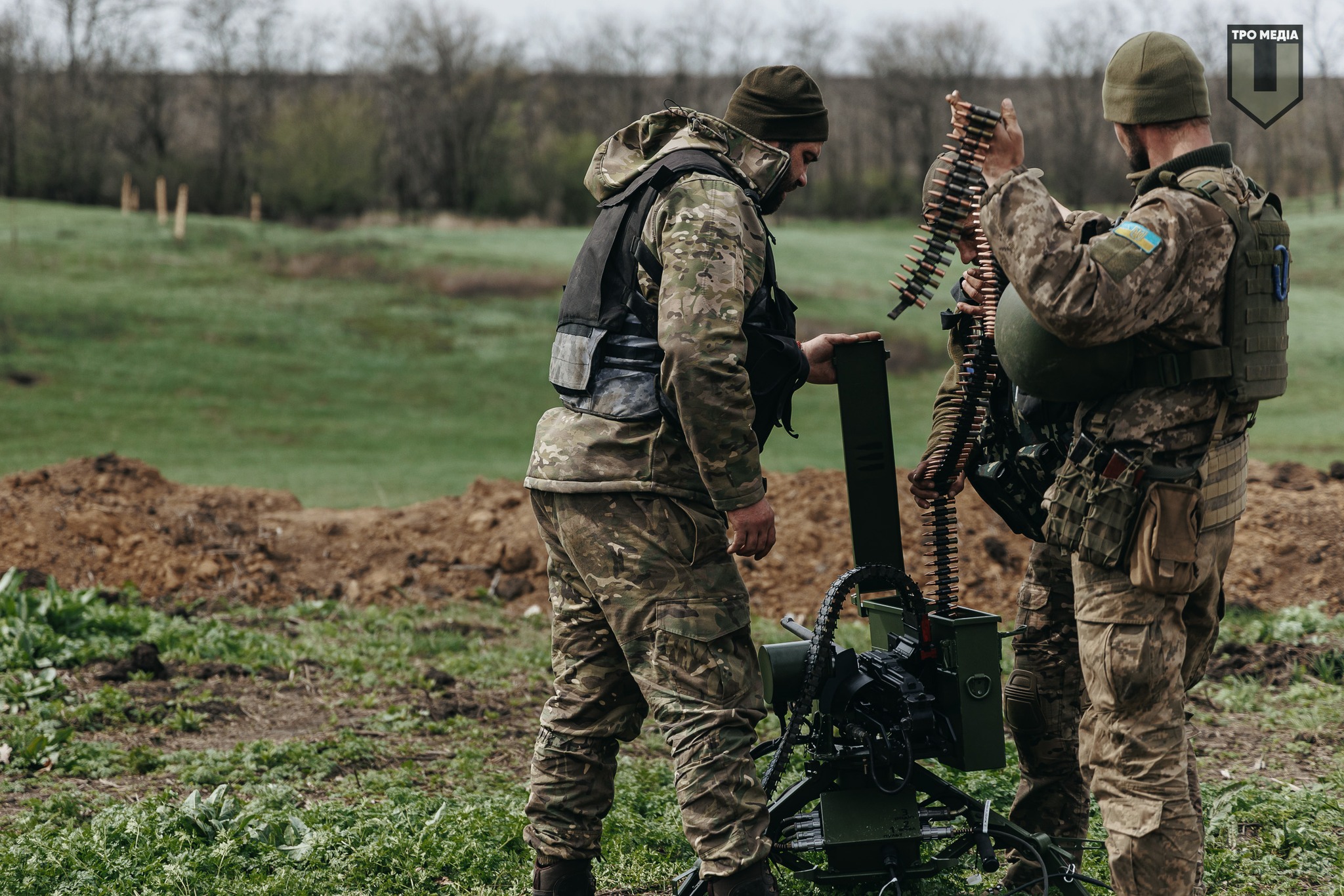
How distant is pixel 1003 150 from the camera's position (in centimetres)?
353

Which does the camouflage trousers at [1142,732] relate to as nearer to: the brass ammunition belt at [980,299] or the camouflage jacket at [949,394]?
the brass ammunition belt at [980,299]

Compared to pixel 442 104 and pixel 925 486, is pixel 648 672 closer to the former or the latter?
pixel 925 486

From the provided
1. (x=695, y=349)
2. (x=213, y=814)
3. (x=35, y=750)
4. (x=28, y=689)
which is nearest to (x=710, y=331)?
(x=695, y=349)

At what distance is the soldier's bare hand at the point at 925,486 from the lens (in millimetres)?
3998

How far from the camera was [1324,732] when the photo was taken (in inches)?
218

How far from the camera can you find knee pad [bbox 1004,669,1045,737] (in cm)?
396

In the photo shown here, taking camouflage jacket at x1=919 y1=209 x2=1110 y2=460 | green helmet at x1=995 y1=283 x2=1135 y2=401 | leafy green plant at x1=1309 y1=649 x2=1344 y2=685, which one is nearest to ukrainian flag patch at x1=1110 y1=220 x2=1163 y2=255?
green helmet at x1=995 y1=283 x2=1135 y2=401

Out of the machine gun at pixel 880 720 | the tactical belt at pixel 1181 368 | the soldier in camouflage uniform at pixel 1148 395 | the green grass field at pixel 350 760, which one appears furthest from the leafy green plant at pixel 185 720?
the tactical belt at pixel 1181 368

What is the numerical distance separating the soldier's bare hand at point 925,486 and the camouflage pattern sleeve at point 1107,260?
91cm

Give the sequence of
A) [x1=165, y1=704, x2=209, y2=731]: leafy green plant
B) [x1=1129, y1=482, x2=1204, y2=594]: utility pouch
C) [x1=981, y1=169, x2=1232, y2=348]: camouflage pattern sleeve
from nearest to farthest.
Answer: [x1=981, y1=169, x2=1232, y2=348]: camouflage pattern sleeve < [x1=1129, y1=482, x2=1204, y2=594]: utility pouch < [x1=165, y1=704, x2=209, y2=731]: leafy green plant

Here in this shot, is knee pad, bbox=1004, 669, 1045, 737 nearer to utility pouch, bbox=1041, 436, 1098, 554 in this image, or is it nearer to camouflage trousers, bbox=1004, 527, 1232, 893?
camouflage trousers, bbox=1004, 527, 1232, 893

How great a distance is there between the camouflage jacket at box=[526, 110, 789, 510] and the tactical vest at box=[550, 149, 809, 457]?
4cm

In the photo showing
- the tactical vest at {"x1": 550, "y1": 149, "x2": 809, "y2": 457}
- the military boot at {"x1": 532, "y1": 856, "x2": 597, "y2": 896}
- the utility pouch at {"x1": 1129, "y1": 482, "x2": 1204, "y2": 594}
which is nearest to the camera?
the utility pouch at {"x1": 1129, "y1": 482, "x2": 1204, "y2": 594}

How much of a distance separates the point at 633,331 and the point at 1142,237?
145 centimetres
